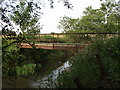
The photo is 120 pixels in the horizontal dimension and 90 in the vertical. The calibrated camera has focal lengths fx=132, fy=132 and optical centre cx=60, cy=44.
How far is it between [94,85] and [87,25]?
8.65 m

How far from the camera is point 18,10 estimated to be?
124 centimetres

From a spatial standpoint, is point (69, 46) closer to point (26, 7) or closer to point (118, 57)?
point (118, 57)

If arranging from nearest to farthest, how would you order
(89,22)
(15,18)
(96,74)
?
(15,18), (96,74), (89,22)

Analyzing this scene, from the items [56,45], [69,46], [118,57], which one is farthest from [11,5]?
[56,45]

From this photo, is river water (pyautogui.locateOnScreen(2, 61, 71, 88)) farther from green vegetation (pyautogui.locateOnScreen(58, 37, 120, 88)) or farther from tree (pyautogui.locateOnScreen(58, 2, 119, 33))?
tree (pyautogui.locateOnScreen(58, 2, 119, 33))

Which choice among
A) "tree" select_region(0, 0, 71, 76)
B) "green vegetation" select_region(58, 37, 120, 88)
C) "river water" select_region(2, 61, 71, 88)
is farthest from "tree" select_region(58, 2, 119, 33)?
"tree" select_region(0, 0, 71, 76)

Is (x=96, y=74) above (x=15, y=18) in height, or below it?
below

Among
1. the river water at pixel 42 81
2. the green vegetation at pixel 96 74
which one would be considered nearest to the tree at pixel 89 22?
the river water at pixel 42 81

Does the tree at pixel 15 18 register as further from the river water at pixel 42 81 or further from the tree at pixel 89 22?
the tree at pixel 89 22

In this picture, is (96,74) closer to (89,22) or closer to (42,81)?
(42,81)

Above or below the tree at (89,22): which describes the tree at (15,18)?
below

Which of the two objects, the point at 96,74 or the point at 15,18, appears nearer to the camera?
the point at 15,18

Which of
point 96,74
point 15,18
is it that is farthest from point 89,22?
point 15,18

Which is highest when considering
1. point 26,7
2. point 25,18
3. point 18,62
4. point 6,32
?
point 26,7
